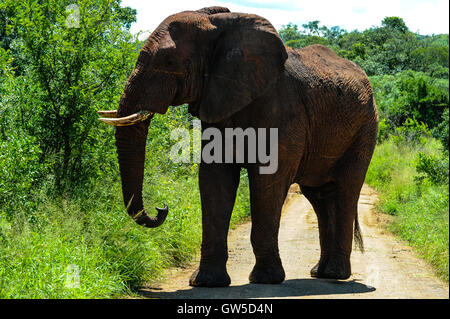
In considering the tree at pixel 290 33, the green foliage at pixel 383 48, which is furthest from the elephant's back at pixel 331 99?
the tree at pixel 290 33

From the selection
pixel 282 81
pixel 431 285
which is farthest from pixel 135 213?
pixel 431 285

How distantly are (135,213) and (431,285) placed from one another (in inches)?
132

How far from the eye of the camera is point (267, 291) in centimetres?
738

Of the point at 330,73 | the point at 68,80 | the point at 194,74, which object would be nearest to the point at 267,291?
the point at 194,74

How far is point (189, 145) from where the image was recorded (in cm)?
1329

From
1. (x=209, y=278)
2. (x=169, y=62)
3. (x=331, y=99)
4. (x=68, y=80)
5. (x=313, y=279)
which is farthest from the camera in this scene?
(x=68, y=80)

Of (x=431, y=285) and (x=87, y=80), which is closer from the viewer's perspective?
(x=431, y=285)

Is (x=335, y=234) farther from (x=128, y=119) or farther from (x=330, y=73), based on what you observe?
(x=128, y=119)

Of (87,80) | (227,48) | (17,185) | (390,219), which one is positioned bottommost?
(390,219)

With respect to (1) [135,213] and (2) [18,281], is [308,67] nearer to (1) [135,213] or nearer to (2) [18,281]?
(1) [135,213]

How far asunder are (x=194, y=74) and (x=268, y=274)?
94.0 inches

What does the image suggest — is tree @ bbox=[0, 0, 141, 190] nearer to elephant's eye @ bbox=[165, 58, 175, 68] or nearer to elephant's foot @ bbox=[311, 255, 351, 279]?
elephant's eye @ bbox=[165, 58, 175, 68]

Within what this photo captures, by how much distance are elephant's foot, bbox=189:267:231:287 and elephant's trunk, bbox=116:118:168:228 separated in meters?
0.85

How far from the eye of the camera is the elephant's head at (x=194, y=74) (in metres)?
7.24
